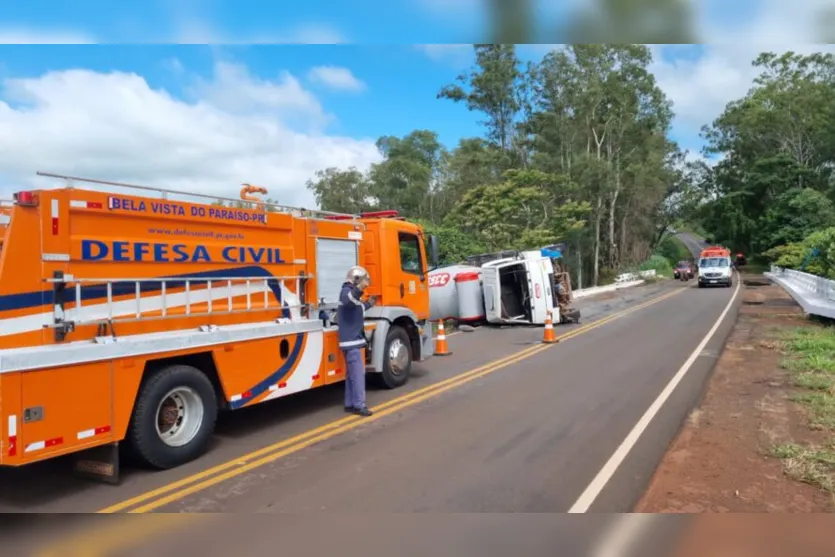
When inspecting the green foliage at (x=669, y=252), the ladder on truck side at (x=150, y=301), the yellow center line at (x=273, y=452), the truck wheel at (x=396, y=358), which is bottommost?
the yellow center line at (x=273, y=452)

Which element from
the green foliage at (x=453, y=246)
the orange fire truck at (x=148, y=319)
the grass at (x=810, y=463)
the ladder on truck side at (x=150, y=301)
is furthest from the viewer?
the green foliage at (x=453, y=246)

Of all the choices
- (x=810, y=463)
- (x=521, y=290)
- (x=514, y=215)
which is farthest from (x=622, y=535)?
(x=514, y=215)

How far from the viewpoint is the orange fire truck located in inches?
199

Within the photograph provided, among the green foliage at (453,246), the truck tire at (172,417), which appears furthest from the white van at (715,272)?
the truck tire at (172,417)

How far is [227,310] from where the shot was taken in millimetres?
7113

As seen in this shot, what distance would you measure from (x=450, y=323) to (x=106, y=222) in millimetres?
14892

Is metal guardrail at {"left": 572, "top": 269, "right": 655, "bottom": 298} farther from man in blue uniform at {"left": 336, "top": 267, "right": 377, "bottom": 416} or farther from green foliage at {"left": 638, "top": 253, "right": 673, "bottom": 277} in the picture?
man in blue uniform at {"left": 336, "top": 267, "right": 377, "bottom": 416}

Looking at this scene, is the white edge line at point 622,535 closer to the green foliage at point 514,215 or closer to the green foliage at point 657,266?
the green foliage at point 514,215

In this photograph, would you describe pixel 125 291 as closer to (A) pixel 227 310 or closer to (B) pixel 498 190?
(A) pixel 227 310

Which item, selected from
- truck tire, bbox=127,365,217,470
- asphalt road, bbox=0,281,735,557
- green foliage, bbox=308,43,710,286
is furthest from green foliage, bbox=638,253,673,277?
truck tire, bbox=127,365,217,470

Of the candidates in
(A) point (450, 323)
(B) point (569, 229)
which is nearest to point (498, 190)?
(B) point (569, 229)

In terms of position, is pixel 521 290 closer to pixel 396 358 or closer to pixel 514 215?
pixel 396 358

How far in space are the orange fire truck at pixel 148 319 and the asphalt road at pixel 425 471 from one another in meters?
0.52

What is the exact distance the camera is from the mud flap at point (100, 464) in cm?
541
